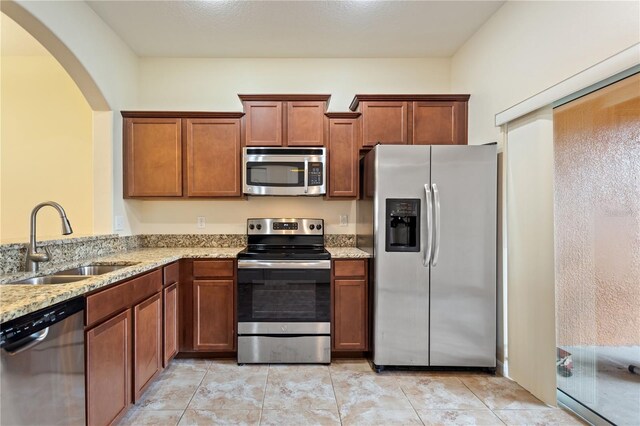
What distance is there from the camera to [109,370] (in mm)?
1774

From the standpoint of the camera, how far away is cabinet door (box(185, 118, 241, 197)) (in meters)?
3.10

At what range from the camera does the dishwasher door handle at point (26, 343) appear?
120 centimetres

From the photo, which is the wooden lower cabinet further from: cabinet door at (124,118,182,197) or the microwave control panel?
cabinet door at (124,118,182,197)

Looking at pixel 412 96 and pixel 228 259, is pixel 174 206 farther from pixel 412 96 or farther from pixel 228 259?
pixel 412 96

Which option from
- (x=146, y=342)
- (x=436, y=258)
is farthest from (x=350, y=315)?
(x=146, y=342)

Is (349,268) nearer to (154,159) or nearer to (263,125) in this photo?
(263,125)

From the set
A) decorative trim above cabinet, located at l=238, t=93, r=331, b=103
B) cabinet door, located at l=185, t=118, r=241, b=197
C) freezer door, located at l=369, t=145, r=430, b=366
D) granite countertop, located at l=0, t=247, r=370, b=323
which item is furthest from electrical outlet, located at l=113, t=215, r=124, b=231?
freezer door, located at l=369, t=145, r=430, b=366

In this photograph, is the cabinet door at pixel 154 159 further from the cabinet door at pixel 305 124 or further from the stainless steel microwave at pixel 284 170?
the cabinet door at pixel 305 124

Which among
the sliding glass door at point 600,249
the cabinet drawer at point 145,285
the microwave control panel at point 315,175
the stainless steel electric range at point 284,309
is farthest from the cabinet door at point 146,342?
the sliding glass door at point 600,249

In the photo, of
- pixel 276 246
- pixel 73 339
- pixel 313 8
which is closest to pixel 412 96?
pixel 313 8

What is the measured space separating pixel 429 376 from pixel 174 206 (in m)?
2.85

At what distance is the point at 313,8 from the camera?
262cm

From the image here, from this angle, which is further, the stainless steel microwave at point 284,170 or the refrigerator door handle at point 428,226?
the stainless steel microwave at point 284,170

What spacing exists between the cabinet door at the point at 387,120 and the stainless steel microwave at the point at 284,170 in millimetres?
529
